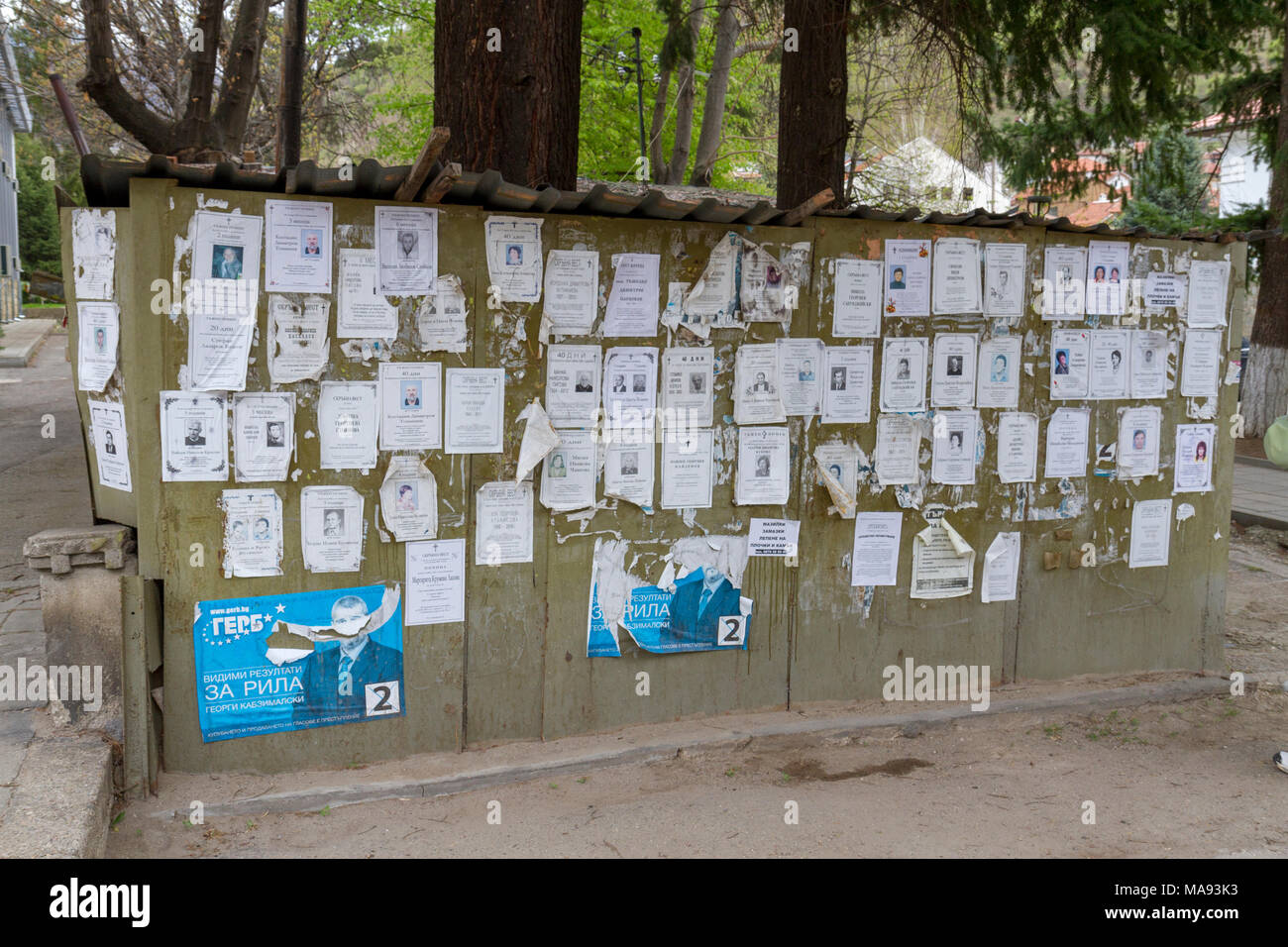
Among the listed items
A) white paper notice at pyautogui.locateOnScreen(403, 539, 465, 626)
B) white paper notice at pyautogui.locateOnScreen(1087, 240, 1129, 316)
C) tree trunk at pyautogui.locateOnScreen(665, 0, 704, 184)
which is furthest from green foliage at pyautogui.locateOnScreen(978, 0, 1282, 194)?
tree trunk at pyautogui.locateOnScreen(665, 0, 704, 184)

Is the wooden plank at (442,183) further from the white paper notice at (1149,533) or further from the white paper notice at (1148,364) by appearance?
the white paper notice at (1149,533)

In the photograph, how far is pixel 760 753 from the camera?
17.8 feet

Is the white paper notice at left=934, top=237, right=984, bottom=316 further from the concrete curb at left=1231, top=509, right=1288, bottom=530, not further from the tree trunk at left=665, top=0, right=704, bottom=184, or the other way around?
the tree trunk at left=665, top=0, right=704, bottom=184

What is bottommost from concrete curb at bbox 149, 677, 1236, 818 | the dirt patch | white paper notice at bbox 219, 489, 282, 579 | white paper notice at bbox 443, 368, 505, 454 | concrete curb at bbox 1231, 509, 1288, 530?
the dirt patch

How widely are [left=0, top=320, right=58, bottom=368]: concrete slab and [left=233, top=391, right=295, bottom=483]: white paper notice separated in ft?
64.9

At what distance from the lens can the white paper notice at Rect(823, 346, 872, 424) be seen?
566 centimetres

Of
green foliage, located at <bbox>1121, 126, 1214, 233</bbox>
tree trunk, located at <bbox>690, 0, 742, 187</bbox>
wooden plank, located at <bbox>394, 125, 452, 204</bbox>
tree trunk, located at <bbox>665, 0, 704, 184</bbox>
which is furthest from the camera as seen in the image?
tree trunk, located at <bbox>665, 0, 704, 184</bbox>

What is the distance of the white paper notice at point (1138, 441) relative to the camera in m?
6.45

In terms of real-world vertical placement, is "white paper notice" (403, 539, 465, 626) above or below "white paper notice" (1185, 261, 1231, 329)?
below

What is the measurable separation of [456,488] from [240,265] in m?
1.34

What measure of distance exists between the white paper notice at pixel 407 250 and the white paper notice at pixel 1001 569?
3514 millimetres

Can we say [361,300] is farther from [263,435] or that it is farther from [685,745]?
[685,745]

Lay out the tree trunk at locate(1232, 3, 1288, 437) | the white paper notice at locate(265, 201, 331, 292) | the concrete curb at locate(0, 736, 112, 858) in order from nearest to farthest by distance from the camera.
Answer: the concrete curb at locate(0, 736, 112, 858) → the white paper notice at locate(265, 201, 331, 292) → the tree trunk at locate(1232, 3, 1288, 437)

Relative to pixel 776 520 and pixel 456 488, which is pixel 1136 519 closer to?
Answer: pixel 776 520
